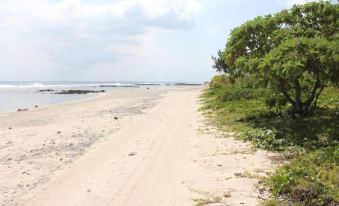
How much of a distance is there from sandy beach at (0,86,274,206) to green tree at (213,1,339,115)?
2.66 meters

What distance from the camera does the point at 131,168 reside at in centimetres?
1009

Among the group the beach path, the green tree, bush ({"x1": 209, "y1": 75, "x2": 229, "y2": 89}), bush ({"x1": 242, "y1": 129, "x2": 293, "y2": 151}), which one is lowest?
the beach path

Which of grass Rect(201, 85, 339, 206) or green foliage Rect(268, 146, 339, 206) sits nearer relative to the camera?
green foliage Rect(268, 146, 339, 206)

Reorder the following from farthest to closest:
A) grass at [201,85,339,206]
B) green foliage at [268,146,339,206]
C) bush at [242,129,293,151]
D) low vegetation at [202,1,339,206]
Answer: bush at [242,129,293,151] → low vegetation at [202,1,339,206] → grass at [201,85,339,206] → green foliage at [268,146,339,206]

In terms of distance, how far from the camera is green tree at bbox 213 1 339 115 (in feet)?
41.3

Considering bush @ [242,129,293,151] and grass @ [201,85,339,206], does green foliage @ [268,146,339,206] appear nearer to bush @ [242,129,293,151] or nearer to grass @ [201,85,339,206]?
grass @ [201,85,339,206]

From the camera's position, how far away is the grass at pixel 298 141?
289 inches

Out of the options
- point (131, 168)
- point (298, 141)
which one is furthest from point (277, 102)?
point (131, 168)

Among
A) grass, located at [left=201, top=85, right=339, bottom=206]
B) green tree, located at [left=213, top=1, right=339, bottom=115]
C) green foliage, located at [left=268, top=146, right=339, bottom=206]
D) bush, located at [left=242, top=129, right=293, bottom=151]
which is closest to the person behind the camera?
green foliage, located at [left=268, top=146, right=339, bottom=206]

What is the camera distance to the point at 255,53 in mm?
15992

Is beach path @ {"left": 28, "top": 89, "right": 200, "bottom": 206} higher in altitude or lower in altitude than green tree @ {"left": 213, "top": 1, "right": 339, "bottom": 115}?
lower

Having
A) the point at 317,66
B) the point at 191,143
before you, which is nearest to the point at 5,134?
the point at 191,143

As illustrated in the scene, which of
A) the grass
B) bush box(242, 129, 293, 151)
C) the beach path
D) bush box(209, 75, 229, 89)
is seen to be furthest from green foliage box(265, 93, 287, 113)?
bush box(209, 75, 229, 89)

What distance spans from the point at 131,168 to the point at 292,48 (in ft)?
20.2
